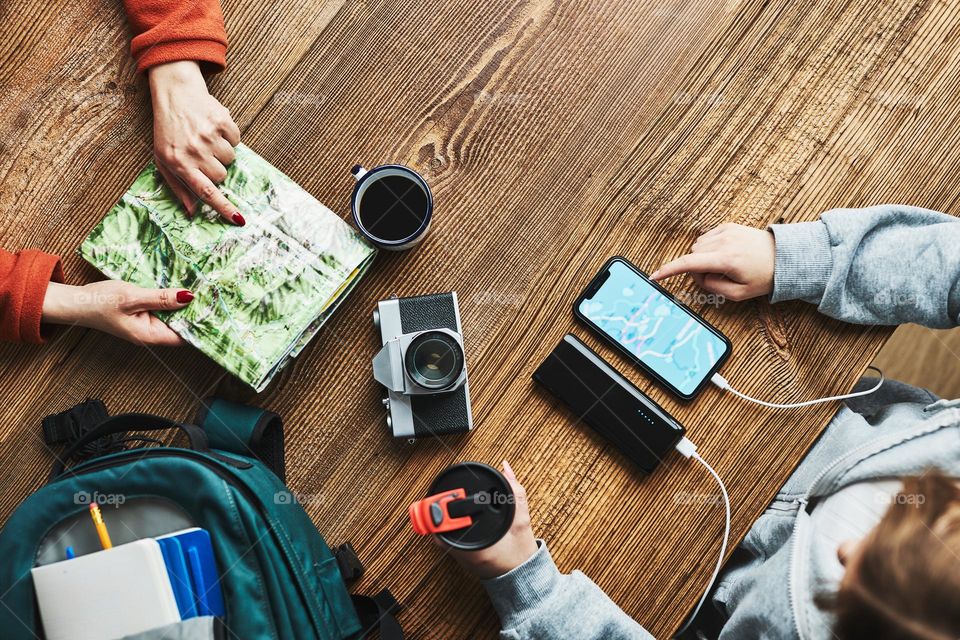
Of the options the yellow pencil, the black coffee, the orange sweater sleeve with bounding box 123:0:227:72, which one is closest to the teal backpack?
the yellow pencil

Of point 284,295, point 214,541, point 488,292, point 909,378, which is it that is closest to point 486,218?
point 488,292

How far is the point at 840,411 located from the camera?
31.5 inches

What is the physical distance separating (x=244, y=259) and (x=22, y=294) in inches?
11.2

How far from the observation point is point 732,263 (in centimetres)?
77

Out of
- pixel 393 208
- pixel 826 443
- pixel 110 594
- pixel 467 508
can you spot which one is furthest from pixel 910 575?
pixel 110 594

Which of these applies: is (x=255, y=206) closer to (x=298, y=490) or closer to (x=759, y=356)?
(x=298, y=490)

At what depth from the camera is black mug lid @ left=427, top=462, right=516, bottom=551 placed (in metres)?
0.72

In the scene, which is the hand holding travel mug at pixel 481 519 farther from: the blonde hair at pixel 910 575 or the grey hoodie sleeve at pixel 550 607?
the blonde hair at pixel 910 575

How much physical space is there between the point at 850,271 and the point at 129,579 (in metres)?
0.92

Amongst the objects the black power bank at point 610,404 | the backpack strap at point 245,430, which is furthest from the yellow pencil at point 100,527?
the black power bank at point 610,404

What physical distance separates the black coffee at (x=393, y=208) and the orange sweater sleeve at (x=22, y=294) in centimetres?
42

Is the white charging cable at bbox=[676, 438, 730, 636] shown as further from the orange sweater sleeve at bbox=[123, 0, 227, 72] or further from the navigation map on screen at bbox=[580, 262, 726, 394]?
the orange sweater sleeve at bbox=[123, 0, 227, 72]

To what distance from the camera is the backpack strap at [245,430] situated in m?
0.77

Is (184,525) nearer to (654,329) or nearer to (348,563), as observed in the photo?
(348,563)
